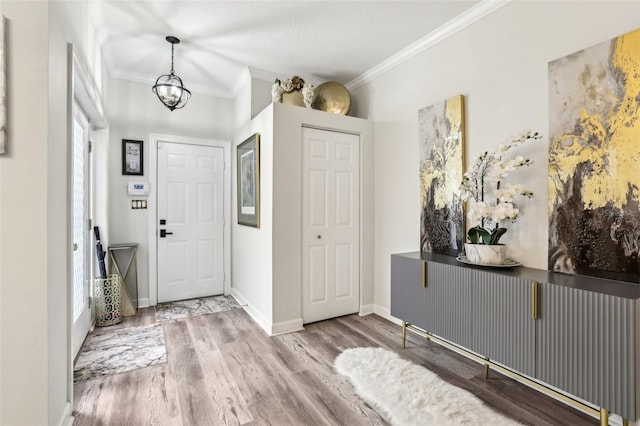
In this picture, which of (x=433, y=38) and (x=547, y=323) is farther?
(x=433, y=38)

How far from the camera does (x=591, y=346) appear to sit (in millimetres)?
1553

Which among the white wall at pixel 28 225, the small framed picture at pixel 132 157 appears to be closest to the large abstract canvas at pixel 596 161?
the white wall at pixel 28 225

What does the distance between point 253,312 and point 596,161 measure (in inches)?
127

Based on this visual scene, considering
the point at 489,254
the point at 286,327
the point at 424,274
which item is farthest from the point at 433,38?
the point at 286,327

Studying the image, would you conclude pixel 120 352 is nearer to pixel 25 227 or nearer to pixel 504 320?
pixel 25 227

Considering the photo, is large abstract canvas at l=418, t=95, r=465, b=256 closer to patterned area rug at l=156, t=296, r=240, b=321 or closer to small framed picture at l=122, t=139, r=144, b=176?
patterned area rug at l=156, t=296, r=240, b=321

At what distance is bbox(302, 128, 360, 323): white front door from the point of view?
3281 millimetres

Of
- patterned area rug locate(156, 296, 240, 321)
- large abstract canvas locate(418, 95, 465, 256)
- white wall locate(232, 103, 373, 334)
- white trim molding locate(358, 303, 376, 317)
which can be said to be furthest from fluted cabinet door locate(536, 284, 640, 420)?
patterned area rug locate(156, 296, 240, 321)

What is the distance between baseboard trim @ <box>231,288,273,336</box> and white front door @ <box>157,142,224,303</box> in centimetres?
32

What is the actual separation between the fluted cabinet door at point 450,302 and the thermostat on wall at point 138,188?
3.34 m

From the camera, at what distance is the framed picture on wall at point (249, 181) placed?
3365 mm

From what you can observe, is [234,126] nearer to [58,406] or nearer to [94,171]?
[94,171]

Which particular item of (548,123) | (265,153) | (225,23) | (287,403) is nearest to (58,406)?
(287,403)

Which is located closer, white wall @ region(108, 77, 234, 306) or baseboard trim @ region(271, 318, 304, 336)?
baseboard trim @ region(271, 318, 304, 336)
